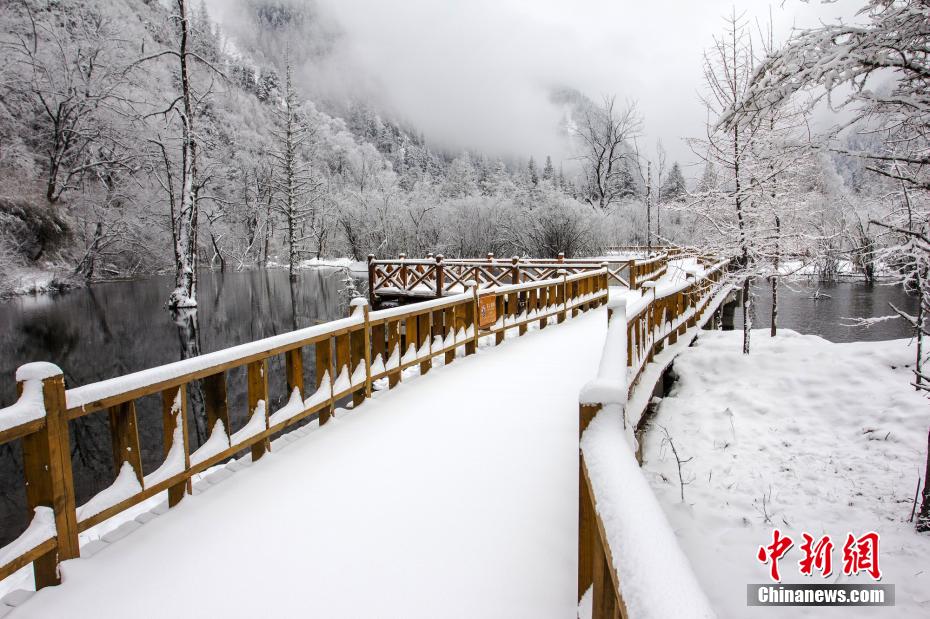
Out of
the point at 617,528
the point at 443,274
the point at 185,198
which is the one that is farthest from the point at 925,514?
the point at 185,198

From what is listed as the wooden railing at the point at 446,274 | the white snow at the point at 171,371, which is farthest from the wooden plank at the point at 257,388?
the wooden railing at the point at 446,274

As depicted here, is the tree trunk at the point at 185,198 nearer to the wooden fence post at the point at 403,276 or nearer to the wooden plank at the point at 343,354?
the wooden fence post at the point at 403,276

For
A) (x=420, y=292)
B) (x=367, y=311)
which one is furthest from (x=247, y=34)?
(x=367, y=311)

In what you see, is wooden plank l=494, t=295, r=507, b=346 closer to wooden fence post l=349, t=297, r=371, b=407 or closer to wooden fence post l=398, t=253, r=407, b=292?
wooden fence post l=349, t=297, r=371, b=407

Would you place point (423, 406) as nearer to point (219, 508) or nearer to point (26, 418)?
point (219, 508)

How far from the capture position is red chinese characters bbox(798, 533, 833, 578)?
13.1 feet

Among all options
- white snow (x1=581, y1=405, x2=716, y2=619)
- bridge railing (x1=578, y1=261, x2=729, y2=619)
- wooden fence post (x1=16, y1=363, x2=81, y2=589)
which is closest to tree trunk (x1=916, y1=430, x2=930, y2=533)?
bridge railing (x1=578, y1=261, x2=729, y2=619)

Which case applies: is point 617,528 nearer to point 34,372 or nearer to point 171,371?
point 34,372

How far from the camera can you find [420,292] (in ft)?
64.7

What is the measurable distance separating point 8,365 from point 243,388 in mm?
6219

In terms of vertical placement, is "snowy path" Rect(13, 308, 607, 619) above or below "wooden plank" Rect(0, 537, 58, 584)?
below

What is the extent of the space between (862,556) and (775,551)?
101 centimetres

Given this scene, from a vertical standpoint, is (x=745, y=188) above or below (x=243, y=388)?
above

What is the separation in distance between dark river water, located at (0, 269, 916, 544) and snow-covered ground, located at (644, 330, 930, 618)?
1690 millimetres
